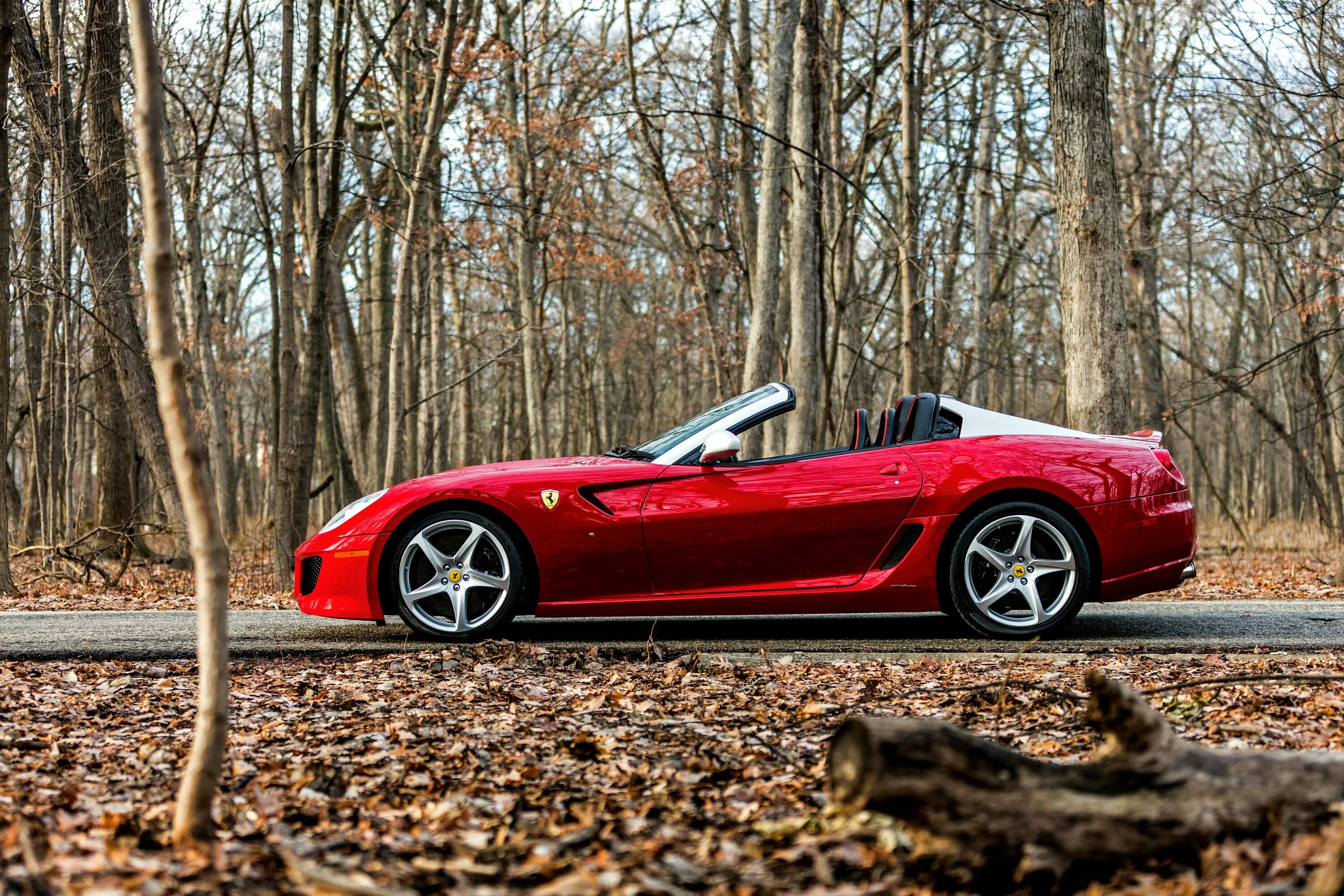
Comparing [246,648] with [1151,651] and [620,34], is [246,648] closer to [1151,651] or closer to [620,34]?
[1151,651]

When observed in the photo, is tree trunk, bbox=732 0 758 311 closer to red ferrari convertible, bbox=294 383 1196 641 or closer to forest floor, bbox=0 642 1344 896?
red ferrari convertible, bbox=294 383 1196 641

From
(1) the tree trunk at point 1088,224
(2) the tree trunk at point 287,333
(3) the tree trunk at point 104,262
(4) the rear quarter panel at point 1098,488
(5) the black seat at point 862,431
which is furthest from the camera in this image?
(3) the tree trunk at point 104,262

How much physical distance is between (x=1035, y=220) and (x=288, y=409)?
57.9 ft

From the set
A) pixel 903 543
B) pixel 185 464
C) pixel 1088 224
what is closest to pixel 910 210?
pixel 1088 224

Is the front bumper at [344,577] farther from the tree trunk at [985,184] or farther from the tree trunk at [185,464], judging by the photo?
the tree trunk at [985,184]

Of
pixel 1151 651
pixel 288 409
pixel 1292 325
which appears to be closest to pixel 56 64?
pixel 288 409

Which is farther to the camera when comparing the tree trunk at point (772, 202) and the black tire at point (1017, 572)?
the tree trunk at point (772, 202)

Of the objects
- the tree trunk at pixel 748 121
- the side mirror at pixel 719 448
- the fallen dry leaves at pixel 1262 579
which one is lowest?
the fallen dry leaves at pixel 1262 579

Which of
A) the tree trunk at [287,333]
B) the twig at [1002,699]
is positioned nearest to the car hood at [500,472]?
the twig at [1002,699]

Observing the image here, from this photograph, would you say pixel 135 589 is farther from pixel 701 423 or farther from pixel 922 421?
pixel 922 421

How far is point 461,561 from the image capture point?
6.20 metres

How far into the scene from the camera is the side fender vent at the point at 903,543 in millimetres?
6285

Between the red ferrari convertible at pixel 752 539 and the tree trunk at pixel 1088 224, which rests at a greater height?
the tree trunk at pixel 1088 224

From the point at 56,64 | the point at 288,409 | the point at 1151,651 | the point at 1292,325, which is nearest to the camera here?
the point at 1151,651
